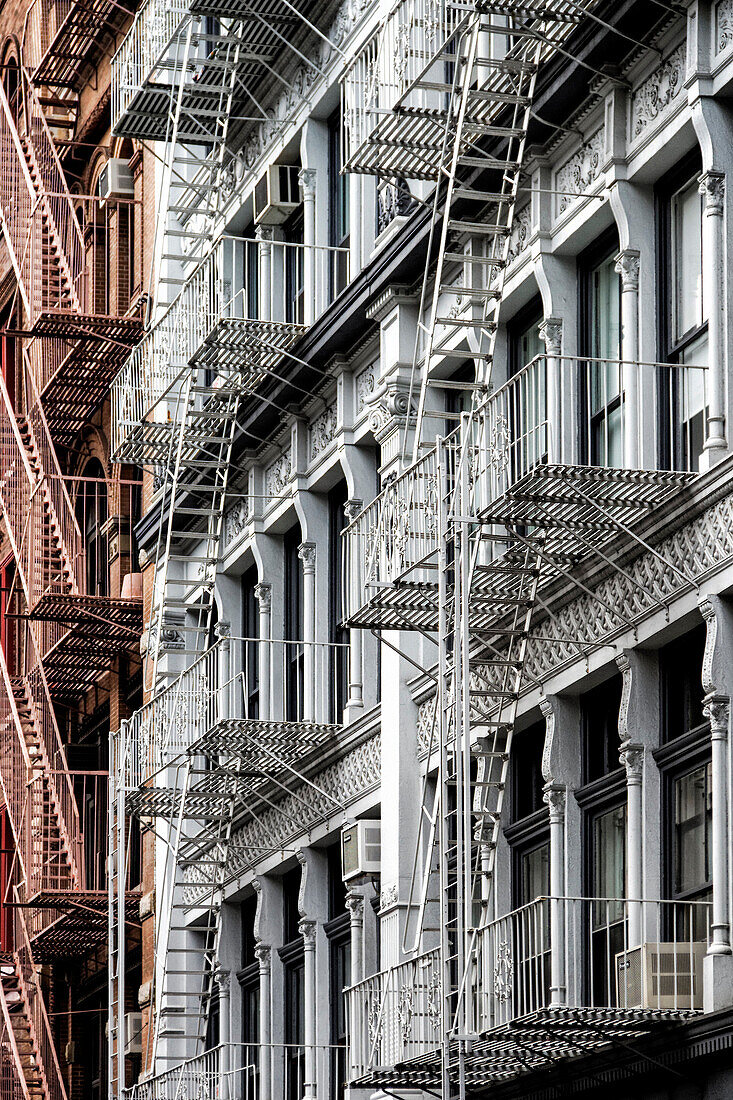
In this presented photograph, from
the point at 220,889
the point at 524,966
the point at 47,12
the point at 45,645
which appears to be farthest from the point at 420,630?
the point at 47,12

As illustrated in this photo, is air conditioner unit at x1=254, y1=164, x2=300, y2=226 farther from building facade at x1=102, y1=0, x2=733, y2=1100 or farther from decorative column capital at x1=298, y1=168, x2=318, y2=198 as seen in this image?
decorative column capital at x1=298, y1=168, x2=318, y2=198

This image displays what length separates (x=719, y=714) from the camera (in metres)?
18.4

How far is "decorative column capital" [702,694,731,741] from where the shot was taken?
1836 cm

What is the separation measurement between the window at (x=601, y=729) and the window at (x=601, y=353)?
1.96 m

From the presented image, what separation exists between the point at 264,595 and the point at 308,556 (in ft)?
5.39

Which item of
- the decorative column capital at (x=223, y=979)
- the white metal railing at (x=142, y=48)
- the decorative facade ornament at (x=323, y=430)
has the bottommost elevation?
the decorative column capital at (x=223, y=979)

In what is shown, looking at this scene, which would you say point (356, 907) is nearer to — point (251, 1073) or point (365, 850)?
point (365, 850)

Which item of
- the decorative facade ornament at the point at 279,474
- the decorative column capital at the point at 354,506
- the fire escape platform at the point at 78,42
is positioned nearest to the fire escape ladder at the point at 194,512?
the decorative facade ornament at the point at 279,474

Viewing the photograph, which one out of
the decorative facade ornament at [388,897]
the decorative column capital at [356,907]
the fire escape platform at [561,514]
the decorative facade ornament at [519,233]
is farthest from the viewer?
the decorative column capital at [356,907]

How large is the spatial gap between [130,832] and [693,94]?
66.7 ft

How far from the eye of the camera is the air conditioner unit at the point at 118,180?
39.6 meters

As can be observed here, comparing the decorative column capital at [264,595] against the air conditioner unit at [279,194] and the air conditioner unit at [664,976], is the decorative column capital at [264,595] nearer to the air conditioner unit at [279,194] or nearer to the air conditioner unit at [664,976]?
the air conditioner unit at [279,194]

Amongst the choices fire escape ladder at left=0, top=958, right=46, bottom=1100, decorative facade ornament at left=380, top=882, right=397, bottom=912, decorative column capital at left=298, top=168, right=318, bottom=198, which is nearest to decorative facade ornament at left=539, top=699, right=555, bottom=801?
decorative facade ornament at left=380, top=882, right=397, bottom=912

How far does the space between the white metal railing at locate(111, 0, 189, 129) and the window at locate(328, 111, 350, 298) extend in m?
3.02
